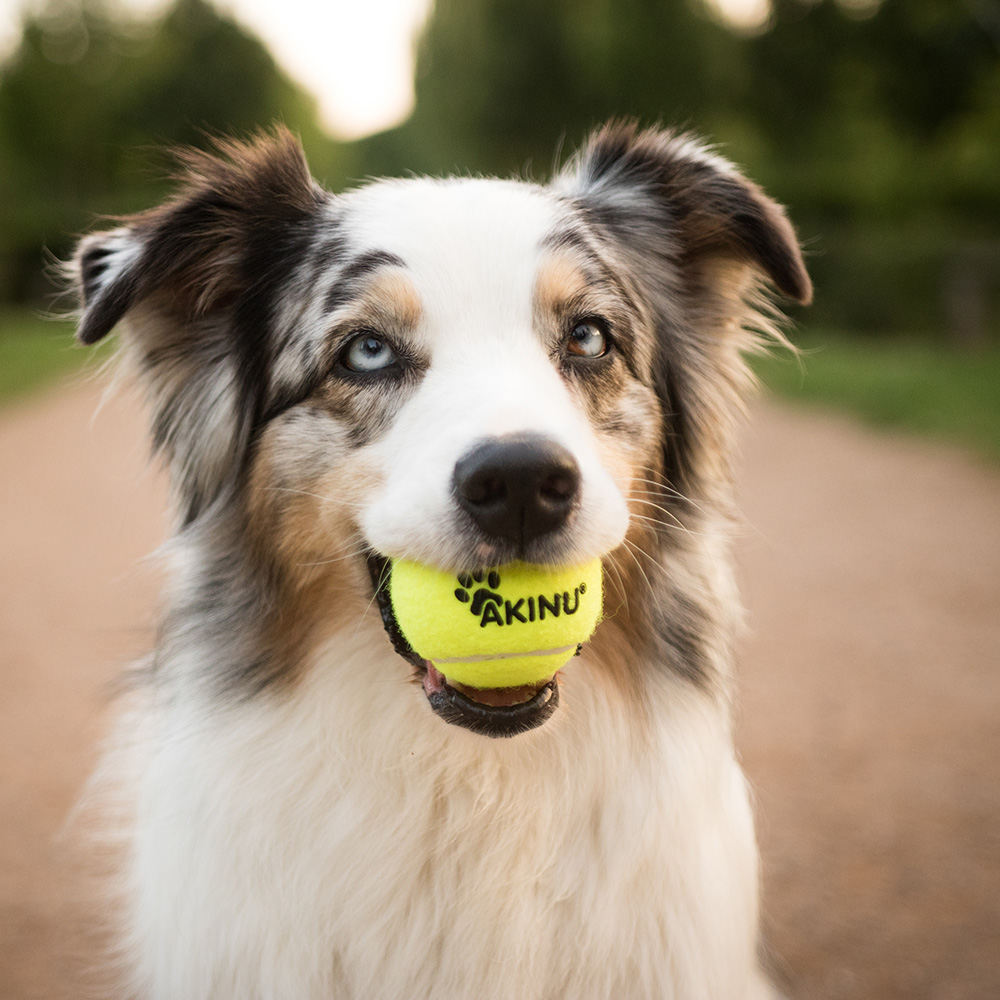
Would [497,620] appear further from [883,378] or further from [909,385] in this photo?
[883,378]

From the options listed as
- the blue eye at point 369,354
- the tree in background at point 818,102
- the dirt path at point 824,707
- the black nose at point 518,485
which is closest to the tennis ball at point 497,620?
the black nose at point 518,485

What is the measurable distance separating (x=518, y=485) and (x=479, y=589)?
0.27 metres

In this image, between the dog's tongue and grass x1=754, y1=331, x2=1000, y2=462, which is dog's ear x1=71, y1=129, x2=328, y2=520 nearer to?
the dog's tongue

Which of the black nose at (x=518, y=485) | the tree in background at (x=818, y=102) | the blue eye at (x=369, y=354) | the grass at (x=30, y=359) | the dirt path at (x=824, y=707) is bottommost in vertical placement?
the grass at (x=30, y=359)

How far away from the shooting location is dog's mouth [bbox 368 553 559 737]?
7.97 ft

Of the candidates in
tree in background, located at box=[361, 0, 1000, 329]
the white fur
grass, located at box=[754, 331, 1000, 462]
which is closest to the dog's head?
the white fur

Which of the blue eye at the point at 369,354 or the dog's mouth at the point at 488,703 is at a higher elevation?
the blue eye at the point at 369,354

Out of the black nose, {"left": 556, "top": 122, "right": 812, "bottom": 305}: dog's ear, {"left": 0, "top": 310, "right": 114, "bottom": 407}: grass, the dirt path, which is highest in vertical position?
{"left": 556, "top": 122, "right": 812, "bottom": 305}: dog's ear

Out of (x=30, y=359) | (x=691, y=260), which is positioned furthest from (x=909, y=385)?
(x=30, y=359)

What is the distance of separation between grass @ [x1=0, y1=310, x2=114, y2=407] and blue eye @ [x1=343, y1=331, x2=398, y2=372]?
12.4 m

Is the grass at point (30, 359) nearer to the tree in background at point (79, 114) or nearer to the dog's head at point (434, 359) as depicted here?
the tree in background at point (79, 114)

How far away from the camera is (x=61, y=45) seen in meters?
37.6

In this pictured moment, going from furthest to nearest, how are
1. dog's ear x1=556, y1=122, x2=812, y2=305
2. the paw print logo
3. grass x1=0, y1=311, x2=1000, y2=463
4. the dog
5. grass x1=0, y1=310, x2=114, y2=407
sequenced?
grass x1=0, y1=310, x2=114, y2=407 → grass x1=0, y1=311, x2=1000, y2=463 → dog's ear x1=556, y1=122, x2=812, y2=305 → the dog → the paw print logo

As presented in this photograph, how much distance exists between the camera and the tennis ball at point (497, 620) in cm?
230
